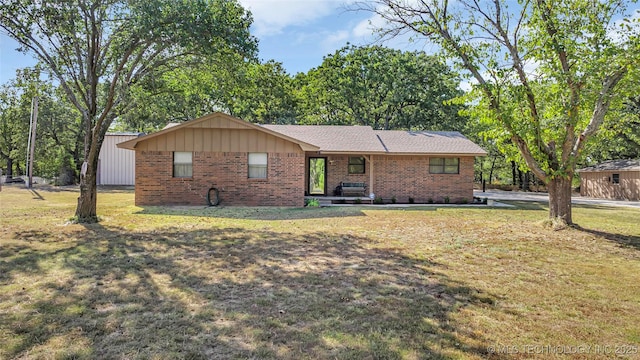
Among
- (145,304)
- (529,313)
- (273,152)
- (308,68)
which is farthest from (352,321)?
(308,68)

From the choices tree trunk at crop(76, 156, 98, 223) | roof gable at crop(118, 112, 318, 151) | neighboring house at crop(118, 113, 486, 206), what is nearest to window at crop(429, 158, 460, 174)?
neighboring house at crop(118, 113, 486, 206)

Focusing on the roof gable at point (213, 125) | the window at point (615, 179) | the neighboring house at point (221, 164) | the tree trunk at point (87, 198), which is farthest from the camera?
the window at point (615, 179)

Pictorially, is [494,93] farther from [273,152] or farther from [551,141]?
[273,152]

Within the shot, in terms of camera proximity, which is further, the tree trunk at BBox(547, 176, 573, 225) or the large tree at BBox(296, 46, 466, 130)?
the large tree at BBox(296, 46, 466, 130)

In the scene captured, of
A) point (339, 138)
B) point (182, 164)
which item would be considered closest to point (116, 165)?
point (182, 164)

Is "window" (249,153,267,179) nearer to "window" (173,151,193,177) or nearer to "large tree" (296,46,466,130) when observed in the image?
"window" (173,151,193,177)

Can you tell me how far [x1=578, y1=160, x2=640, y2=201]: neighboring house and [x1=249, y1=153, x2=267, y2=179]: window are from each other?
23.0 m

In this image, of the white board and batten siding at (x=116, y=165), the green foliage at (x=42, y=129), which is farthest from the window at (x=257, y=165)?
the green foliage at (x=42, y=129)

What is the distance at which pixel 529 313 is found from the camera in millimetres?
3824

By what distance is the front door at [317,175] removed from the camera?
1818 cm

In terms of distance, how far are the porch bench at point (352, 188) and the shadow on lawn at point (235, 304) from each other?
10.4 m

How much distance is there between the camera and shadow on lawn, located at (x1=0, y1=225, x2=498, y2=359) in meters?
2.98

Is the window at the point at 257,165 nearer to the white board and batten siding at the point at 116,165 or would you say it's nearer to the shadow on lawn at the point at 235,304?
the shadow on lawn at the point at 235,304

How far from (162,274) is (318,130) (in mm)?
14864
